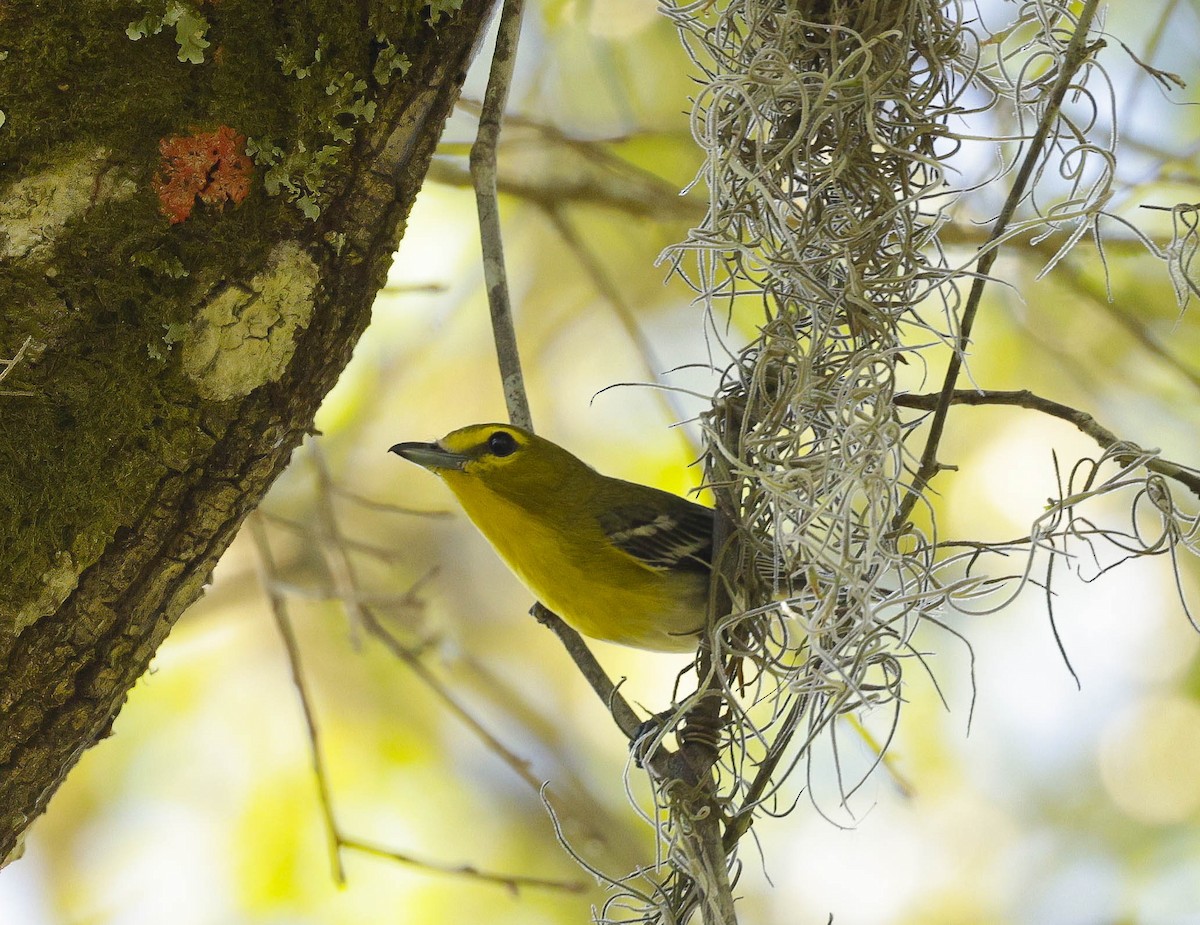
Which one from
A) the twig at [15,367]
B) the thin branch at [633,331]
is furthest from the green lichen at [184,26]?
the thin branch at [633,331]

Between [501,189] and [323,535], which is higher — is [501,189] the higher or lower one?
the higher one

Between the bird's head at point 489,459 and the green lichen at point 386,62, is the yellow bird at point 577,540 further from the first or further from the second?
the green lichen at point 386,62

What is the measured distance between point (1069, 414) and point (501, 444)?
122cm

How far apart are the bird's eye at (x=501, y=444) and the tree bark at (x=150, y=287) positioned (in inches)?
33.7

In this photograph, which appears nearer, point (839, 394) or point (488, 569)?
point (839, 394)

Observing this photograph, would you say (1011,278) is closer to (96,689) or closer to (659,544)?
(659,544)

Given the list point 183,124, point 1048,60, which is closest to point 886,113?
point 1048,60

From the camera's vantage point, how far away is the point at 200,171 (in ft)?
4.72

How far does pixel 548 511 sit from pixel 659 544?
272 millimetres

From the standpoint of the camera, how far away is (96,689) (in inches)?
58.4

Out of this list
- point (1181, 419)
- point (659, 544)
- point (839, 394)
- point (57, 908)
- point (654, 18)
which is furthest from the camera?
point (57, 908)

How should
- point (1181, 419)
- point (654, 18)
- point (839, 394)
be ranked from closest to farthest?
point (839, 394) < point (1181, 419) < point (654, 18)

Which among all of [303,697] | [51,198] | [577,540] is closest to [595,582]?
[577,540]

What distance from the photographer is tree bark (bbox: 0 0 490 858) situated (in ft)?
4.57
